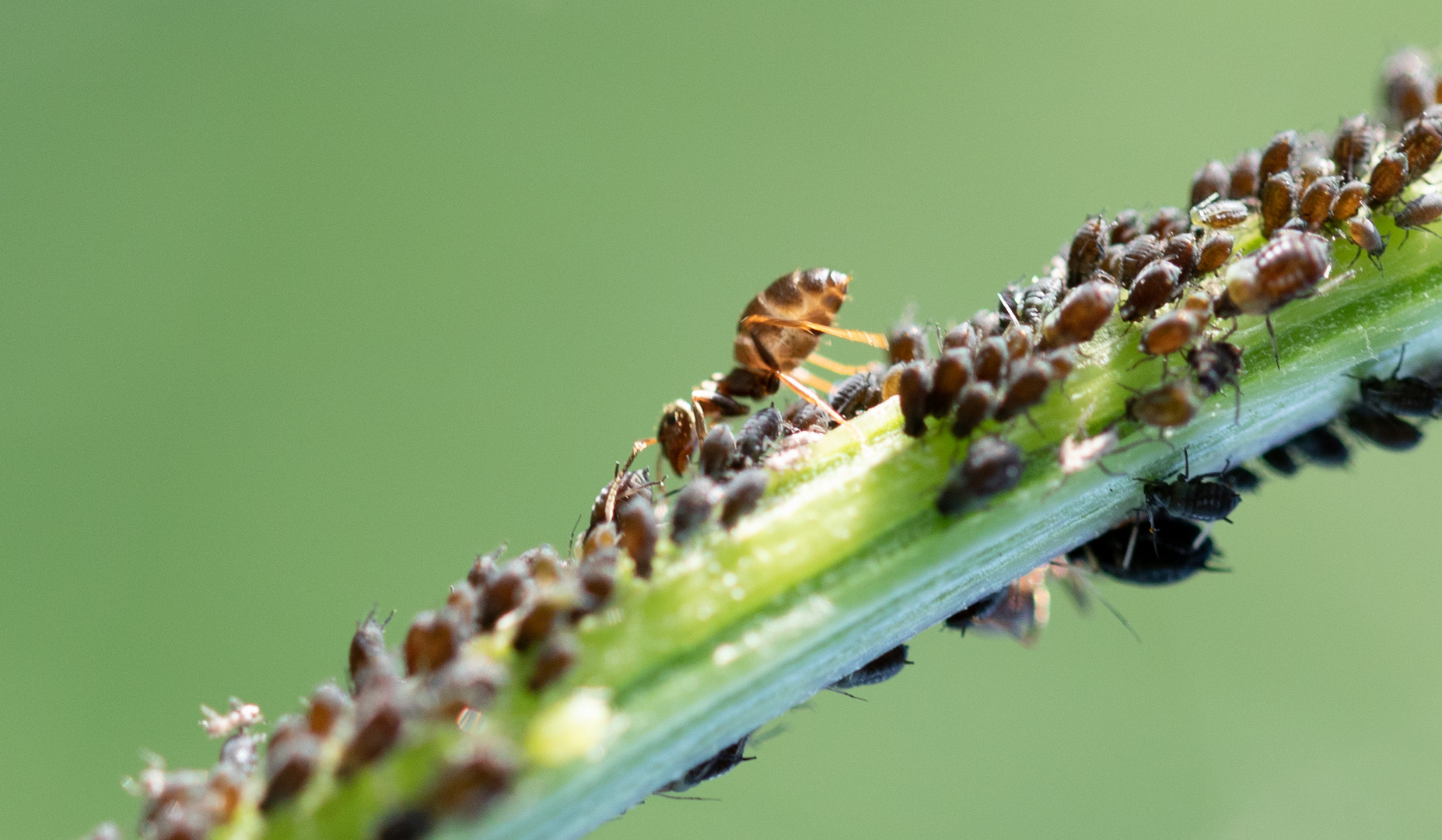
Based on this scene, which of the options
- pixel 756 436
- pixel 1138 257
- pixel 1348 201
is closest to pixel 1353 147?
pixel 1348 201

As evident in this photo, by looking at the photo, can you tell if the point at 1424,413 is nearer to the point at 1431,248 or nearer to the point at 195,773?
the point at 1431,248

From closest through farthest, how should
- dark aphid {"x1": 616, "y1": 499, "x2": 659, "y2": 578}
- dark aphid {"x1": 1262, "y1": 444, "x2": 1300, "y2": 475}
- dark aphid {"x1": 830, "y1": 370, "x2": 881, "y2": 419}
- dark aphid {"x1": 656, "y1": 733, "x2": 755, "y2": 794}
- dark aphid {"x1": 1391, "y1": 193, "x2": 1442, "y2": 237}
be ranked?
dark aphid {"x1": 616, "y1": 499, "x2": 659, "y2": 578} → dark aphid {"x1": 656, "y1": 733, "x2": 755, "y2": 794} → dark aphid {"x1": 1391, "y1": 193, "x2": 1442, "y2": 237} → dark aphid {"x1": 830, "y1": 370, "x2": 881, "y2": 419} → dark aphid {"x1": 1262, "y1": 444, "x2": 1300, "y2": 475}

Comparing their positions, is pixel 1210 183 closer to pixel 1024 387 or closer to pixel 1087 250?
pixel 1087 250

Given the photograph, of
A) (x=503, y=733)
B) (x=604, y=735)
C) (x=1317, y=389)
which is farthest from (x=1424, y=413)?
(x=503, y=733)

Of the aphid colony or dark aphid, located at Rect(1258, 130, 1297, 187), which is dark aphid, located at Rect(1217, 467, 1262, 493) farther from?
dark aphid, located at Rect(1258, 130, 1297, 187)

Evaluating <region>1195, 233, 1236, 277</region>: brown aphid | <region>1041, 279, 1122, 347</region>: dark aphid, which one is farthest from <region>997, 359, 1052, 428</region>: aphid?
<region>1195, 233, 1236, 277</region>: brown aphid

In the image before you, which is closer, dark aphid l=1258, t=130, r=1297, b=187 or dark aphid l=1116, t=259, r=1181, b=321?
dark aphid l=1116, t=259, r=1181, b=321
